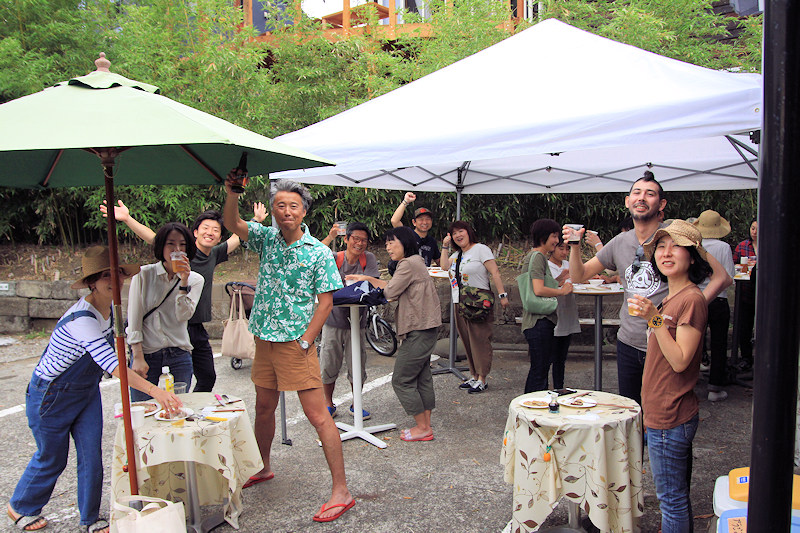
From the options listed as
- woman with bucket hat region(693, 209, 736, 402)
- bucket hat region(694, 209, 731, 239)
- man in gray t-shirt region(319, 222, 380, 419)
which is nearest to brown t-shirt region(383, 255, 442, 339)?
man in gray t-shirt region(319, 222, 380, 419)

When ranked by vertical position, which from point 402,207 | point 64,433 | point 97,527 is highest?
point 402,207

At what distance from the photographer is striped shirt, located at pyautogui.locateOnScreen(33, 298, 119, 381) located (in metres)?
2.58

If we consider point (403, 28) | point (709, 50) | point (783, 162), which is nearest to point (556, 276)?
point (783, 162)

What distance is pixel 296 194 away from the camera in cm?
309

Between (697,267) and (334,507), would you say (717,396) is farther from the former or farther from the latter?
(334,507)

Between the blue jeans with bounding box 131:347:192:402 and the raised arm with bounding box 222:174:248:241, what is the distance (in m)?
0.82

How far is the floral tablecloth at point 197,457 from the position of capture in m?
2.57

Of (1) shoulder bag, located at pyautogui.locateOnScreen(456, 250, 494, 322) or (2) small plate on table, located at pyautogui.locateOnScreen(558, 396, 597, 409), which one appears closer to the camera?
(2) small plate on table, located at pyautogui.locateOnScreen(558, 396, 597, 409)

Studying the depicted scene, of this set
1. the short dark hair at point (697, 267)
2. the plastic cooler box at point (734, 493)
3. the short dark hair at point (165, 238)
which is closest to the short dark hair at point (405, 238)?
the short dark hair at point (165, 238)

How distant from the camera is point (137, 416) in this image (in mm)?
2779

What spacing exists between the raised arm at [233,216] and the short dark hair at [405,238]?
4.11 feet

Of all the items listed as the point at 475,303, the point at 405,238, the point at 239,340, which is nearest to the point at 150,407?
the point at 405,238

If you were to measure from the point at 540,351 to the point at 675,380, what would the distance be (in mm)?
2017

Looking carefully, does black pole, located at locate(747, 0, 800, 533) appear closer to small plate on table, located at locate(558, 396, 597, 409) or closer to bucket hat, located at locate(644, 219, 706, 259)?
bucket hat, located at locate(644, 219, 706, 259)
